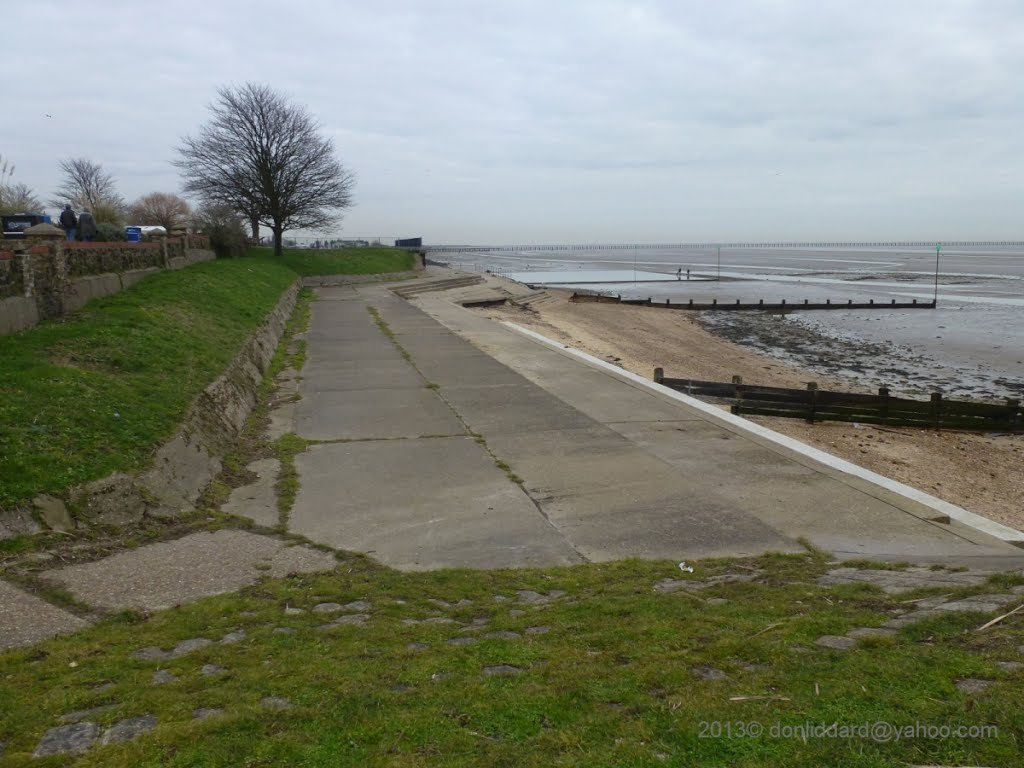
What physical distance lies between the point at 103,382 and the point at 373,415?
12.8 ft

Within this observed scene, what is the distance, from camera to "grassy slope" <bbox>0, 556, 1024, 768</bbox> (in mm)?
2988

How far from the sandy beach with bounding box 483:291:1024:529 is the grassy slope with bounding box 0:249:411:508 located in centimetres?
1076

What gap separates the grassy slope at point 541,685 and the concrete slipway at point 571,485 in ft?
4.79

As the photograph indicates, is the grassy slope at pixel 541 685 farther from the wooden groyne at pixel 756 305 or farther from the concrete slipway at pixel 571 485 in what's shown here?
the wooden groyne at pixel 756 305

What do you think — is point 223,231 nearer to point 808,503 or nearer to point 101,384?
point 101,384

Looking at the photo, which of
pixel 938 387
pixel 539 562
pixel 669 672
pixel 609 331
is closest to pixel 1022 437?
pixel 938 387

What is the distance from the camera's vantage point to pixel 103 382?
8.81m

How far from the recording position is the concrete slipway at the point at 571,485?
643cm

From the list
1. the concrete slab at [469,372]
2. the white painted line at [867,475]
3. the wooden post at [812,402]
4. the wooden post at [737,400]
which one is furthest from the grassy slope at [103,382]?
the wooden post at [812,402]

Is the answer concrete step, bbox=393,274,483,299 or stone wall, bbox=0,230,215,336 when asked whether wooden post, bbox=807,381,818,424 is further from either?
concrete step, bbox=393,274,483,299

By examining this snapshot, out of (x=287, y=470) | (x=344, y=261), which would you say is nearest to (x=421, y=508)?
(x=287, y=470)

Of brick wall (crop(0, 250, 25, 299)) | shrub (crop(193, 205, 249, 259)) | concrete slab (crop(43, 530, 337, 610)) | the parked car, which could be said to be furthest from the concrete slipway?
shrub (crop(193, 205, 249, 259))

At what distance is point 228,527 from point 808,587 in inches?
196

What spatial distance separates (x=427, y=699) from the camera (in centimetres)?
351
